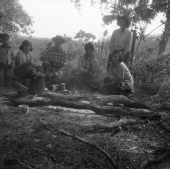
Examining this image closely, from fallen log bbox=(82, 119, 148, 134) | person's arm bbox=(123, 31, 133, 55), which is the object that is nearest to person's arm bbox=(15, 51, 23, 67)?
person's arm bbox=(123, 31, 133, 55)

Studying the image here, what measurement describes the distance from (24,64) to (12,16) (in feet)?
19.8

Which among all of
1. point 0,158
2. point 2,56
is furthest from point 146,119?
point 2,56

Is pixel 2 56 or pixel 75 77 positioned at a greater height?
pixel 2 56

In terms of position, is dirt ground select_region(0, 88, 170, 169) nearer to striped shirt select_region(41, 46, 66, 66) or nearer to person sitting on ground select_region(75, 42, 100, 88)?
person sitting on ground select_region(75, 42, 100, 88)

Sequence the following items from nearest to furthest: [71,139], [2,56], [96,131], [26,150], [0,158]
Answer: [0,158], [26,150], [71,139], [96,131], [2,56]

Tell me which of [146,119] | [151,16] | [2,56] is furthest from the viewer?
[151,16]

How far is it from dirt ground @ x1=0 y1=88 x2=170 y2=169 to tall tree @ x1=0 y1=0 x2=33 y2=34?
7601mm

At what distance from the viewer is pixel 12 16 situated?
34.3 feet

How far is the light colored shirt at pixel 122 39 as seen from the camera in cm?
557

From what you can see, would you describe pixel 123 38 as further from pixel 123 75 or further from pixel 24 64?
pixel 24 64

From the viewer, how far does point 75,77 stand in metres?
5.84

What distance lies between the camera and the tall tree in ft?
33.0

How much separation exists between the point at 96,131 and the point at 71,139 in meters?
0.48

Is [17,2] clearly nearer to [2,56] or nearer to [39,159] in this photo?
[2,56]
